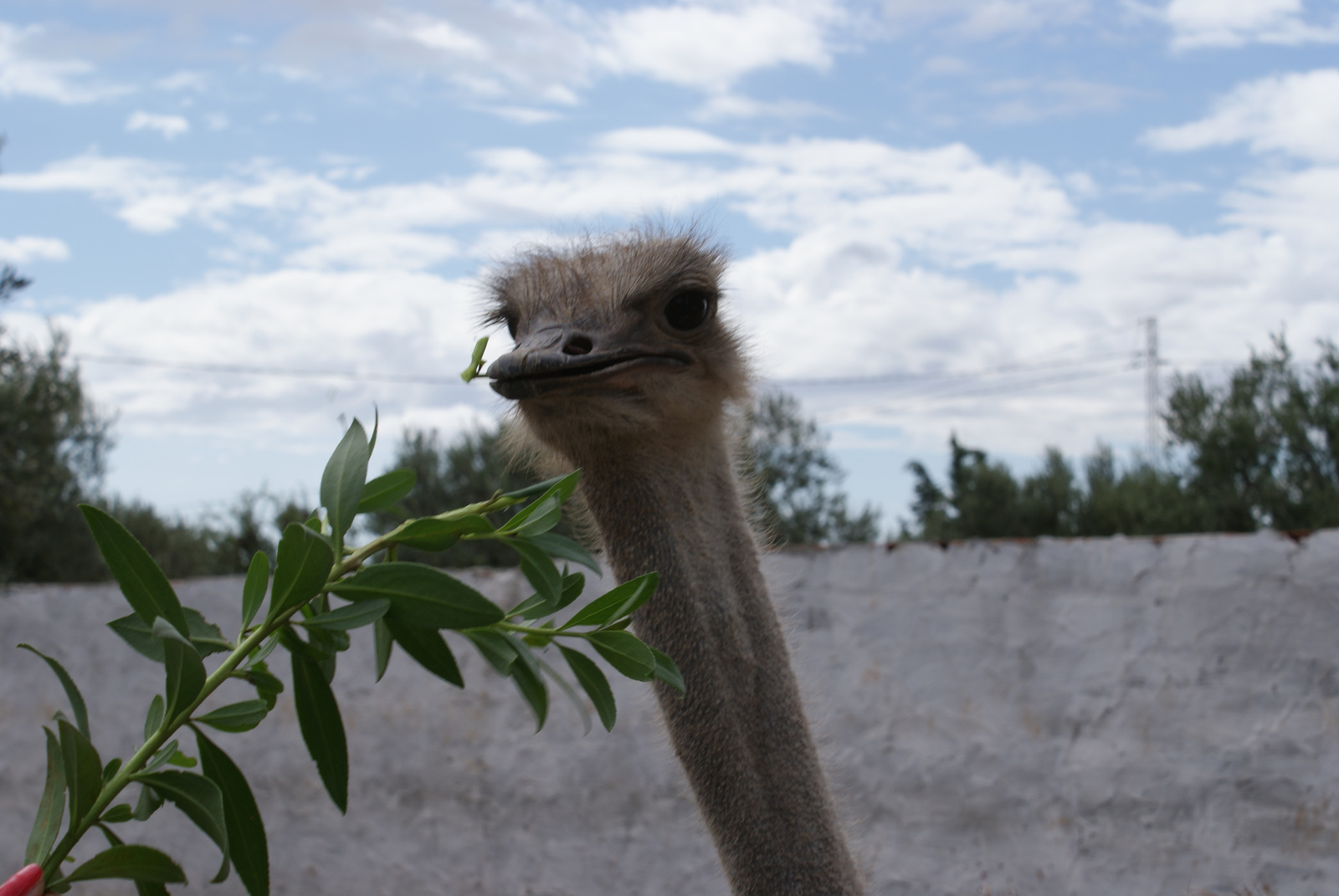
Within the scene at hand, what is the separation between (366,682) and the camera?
16.7ft

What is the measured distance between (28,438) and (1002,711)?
7957mm

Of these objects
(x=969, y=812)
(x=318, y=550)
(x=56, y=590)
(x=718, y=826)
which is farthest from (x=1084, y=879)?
(x=56, y=590)

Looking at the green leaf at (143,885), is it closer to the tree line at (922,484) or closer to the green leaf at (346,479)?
the green leaf at (346,479)

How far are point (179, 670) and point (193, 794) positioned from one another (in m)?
0.10

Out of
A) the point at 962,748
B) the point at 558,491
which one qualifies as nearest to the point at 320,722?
the point at 558,491

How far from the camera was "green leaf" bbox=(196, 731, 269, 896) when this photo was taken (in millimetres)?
850

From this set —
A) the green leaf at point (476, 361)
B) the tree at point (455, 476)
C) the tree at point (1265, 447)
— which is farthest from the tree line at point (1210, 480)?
the green leaf at point (476, 361)

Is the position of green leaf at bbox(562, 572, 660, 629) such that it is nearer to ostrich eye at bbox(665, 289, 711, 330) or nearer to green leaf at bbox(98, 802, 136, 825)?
green leaf at bbox(98, 802, 136, 825)

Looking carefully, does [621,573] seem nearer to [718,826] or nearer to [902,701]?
[718,826]

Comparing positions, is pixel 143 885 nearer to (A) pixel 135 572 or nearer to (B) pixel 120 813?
(B) pixel 120 813

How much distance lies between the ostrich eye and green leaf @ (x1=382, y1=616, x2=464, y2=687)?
91 cm

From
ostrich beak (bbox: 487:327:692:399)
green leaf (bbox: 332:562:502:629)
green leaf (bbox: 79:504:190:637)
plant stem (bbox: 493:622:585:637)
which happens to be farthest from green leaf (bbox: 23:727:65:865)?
ostrich beak (bbox: 487:327:692:399)

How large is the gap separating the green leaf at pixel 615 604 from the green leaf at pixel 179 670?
0.32 meters

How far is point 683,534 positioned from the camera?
1.66 metres
